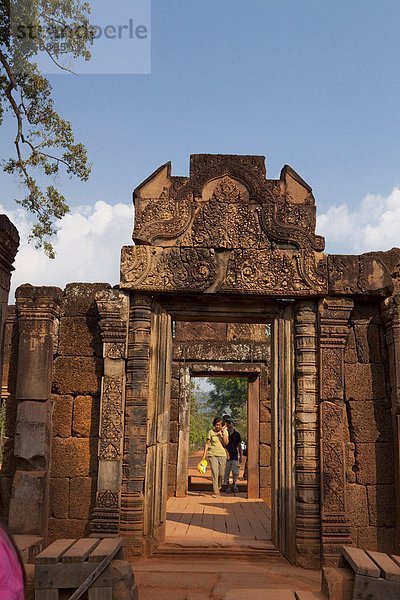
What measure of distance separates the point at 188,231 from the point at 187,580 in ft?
10.8

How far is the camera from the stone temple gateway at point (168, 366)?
571 cm

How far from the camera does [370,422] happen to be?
5.90 m

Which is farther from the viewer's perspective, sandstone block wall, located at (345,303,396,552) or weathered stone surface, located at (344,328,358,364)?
weathered stone surface, located at (344,328,358,364)

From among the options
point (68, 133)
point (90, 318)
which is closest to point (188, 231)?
point (90, 318)

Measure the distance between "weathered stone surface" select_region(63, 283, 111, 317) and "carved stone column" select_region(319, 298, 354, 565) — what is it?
2374 millimetres

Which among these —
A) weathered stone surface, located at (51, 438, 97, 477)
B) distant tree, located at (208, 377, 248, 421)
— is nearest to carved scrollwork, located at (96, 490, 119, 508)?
weathered stone surface, located at (51, 438, 97, 477)

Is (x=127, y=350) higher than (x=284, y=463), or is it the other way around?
(x=127, y=350)

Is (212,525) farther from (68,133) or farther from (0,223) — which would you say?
(68,133)

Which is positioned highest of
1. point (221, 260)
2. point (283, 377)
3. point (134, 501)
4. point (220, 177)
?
point (220, 177)

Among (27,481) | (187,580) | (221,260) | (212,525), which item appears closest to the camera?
(187,580)

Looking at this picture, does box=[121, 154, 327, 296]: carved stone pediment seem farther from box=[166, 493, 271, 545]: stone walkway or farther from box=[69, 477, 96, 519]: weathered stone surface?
box=[166, 493, 271, 545]: stone walkway

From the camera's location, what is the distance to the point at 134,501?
5.72 metres

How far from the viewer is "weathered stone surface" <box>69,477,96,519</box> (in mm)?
5785

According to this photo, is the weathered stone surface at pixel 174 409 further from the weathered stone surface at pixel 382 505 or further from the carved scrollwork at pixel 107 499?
the weathered stone surface at pixel 382 505
